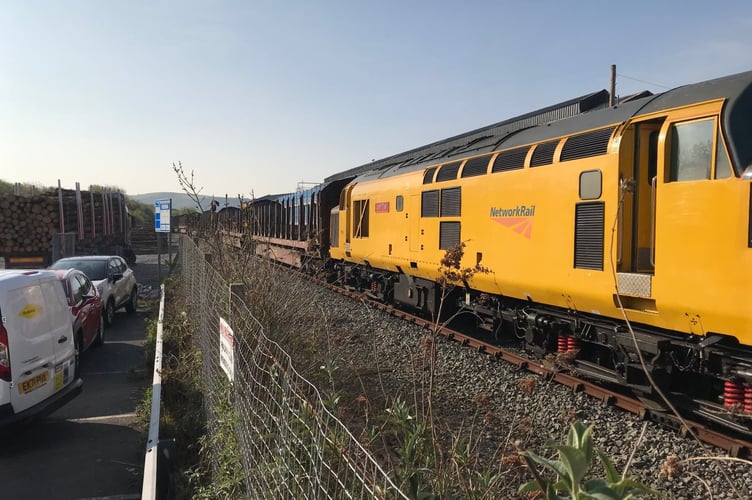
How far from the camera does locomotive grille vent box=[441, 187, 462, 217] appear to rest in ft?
31.1

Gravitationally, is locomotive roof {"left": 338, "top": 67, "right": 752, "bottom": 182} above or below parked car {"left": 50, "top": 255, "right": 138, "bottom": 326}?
above

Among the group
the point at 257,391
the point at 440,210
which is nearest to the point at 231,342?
the point at 257,391

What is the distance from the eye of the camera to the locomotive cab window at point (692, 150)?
5.40 meters

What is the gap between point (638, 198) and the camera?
6.21 metres

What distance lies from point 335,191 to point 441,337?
9284mm

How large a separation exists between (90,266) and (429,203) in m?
8.32

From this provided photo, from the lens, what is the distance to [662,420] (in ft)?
19.6

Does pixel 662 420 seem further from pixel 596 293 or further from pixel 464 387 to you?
pixel 464 387

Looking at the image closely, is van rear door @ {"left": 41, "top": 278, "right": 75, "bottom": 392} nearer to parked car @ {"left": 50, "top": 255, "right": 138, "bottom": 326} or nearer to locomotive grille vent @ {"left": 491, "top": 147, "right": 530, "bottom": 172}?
parked car @ {"left": 50, "top": 255, "right": 138, "bottom": 326}

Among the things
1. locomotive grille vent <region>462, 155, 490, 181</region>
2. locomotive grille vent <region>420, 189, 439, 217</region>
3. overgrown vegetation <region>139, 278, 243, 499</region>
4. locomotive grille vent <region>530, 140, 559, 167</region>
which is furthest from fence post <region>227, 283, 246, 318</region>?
locomotive grille vent <region>420, 189, 439, 217</region>

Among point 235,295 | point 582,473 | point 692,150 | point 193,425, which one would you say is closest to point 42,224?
point 193,425

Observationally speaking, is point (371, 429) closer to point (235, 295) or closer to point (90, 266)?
point (235, 295)

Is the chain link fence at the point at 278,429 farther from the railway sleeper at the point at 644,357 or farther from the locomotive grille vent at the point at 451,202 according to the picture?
the locomotive grille vent at the point at 451,202

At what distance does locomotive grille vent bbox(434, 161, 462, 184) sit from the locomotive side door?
3.71 meters
